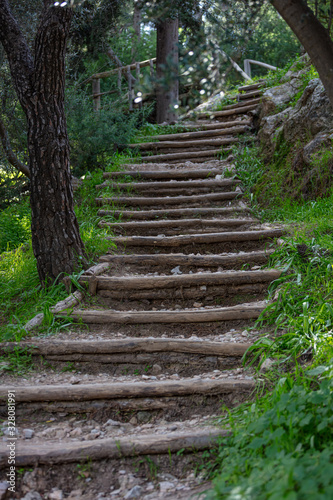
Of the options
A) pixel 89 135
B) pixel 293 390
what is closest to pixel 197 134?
pixel 89 135

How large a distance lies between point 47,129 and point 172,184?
220 centimetres

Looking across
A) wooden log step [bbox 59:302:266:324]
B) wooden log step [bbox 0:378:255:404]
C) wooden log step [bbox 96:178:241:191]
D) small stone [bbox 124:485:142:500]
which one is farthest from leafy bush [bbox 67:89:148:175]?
small stone [bbox 124:485:142:500]

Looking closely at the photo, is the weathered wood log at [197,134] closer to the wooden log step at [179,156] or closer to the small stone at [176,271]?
the wooden log step at [179,156]

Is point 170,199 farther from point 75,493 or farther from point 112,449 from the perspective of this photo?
point 75,493

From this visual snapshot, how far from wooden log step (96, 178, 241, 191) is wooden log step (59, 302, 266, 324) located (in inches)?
95.7

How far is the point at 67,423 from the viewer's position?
7.54 ft

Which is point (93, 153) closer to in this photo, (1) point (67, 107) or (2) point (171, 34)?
(1) point (67, 107)

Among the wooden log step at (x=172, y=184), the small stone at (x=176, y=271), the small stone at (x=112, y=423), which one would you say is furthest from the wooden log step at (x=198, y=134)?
the small stone at (x=112, y=423)

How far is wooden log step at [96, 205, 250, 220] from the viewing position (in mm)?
4680

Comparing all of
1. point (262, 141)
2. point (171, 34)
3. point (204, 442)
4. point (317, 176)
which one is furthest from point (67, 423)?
point (171, 34)

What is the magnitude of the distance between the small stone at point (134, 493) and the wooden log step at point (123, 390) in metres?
0.59

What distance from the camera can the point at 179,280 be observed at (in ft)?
11.1

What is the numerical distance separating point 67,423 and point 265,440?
1.17 m

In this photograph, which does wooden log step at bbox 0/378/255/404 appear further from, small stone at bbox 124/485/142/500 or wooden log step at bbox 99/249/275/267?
wooden log step at bbox 99/249/275/267
